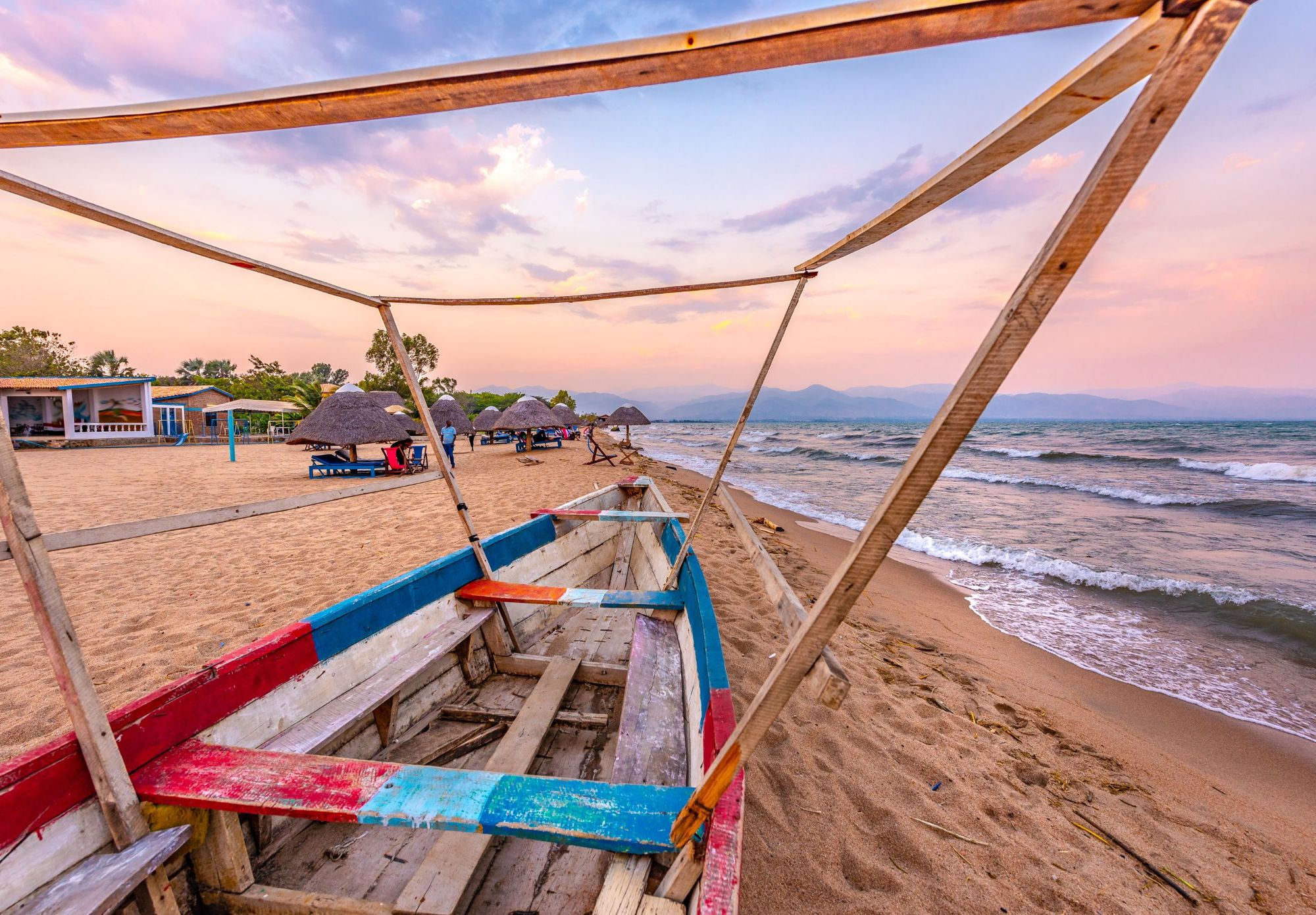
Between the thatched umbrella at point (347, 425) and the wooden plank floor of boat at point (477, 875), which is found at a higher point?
the thatched umbrella at point (347, 425)

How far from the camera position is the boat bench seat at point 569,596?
254cm

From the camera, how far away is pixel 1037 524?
9.62m

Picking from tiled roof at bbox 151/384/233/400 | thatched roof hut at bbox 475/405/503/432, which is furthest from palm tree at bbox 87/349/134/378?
thatched roof hut at bbox 475/405/503/432

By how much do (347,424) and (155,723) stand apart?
12184mm

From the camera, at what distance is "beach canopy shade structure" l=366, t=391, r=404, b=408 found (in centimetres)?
1364

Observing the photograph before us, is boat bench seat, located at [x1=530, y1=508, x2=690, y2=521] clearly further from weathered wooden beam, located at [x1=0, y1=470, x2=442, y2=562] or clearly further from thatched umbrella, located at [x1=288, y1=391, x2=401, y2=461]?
thatched umbrella, located at [x1=288, y1=391, x2=401, y2=461]

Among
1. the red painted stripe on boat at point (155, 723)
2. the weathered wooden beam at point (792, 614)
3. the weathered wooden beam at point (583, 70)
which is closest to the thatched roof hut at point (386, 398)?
the red painted stripe on boat at point (155, 723)

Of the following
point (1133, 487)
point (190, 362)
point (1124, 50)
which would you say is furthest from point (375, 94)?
point (190, 362)

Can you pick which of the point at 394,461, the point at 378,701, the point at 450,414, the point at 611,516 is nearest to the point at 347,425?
the point at 394,461

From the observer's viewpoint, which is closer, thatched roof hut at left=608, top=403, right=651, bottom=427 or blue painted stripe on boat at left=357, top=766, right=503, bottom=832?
blue painted stripe on boat at left=357, top=766, right=503, bottom=832

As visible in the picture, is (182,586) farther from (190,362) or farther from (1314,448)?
(190,362)

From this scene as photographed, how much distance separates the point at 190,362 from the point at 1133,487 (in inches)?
3646

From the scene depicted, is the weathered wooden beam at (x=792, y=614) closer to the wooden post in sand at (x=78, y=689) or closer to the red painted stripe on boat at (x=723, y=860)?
the red painted stripe on boat at (x=723, y=860)

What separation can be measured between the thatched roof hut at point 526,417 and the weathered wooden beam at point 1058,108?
17.5 meters
